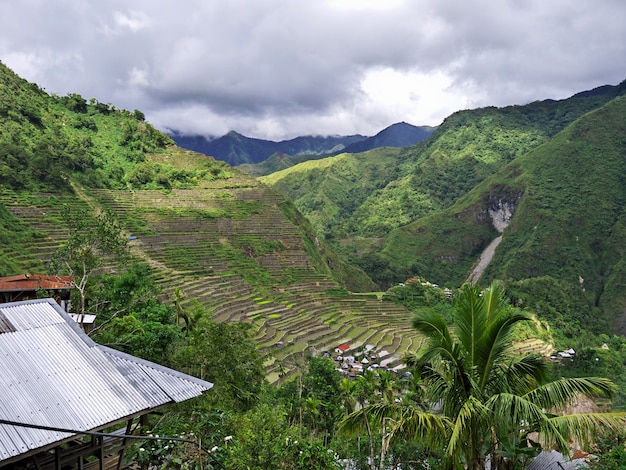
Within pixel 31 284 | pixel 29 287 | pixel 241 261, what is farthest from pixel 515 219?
pixel 29 287

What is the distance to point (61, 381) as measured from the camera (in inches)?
200

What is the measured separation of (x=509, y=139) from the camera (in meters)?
174

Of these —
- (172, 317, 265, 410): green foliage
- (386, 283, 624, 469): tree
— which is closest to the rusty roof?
(172, 317, 265, 410): green foliage

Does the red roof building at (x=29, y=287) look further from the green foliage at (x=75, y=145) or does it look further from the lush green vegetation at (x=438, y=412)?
the green foliage at (x=75, y=145)

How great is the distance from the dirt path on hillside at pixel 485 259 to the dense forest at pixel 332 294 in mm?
2335

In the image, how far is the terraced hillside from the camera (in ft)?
111

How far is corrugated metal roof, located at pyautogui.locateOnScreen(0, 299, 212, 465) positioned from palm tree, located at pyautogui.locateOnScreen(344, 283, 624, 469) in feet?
9.67

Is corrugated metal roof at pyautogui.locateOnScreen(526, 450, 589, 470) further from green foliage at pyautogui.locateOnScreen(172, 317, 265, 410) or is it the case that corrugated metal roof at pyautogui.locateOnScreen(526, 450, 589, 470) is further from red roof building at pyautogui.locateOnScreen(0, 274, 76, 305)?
red roof building at pyautogui.locateOnScreen(0, 274, 76, 305)

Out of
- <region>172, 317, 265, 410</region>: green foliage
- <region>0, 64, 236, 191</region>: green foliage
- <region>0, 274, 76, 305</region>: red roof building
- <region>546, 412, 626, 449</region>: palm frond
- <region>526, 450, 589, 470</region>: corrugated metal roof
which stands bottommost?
<region>526, 450, 589, 470</region>: corrugated metal roof

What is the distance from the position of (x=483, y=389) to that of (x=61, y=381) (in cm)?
513

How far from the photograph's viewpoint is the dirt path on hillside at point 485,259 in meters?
106

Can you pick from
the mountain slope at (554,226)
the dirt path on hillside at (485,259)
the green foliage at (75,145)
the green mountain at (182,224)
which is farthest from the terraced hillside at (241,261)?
the dirt path on hillside at (485,259)

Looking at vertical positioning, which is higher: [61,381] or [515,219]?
[61,381]

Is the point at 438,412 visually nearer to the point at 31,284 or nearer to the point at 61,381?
the point at 61,381
